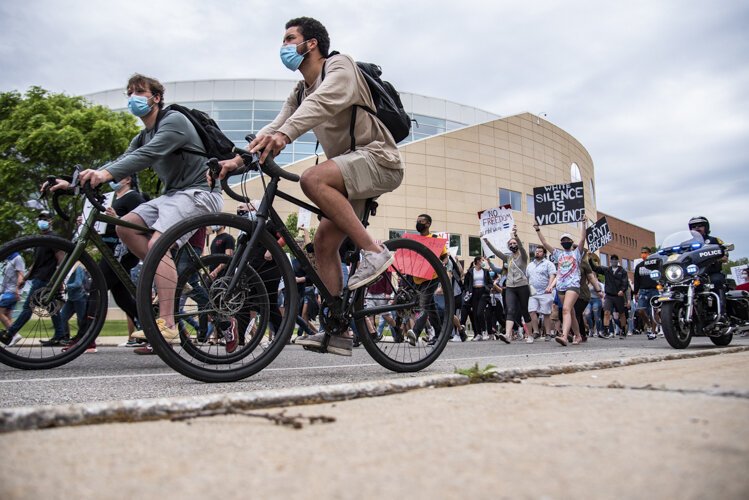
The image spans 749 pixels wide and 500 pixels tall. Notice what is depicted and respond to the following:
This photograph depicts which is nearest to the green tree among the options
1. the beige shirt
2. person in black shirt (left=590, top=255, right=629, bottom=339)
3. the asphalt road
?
person in black shirt (left=590, top=255, right=629, bottom=339)

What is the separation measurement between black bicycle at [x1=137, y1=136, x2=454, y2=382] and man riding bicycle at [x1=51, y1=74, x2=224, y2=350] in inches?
45.0

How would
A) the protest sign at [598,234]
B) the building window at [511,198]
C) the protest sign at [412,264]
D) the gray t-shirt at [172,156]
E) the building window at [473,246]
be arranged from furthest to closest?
the building window at [511,198]
the building window at [473,246]
the protest sign at [598,234]
the gray t-shirt at [172,156]
the protest sign at [412,264]

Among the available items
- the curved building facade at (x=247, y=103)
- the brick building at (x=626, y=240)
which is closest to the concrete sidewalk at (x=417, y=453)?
the curved building facade at (x=247, y=103)

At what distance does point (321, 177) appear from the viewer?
3.38 meters

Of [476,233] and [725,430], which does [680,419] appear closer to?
[725,430]

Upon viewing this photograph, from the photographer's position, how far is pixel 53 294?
13.0ft

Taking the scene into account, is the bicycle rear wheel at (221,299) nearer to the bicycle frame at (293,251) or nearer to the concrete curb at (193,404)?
the bicycle frame at (293,251)

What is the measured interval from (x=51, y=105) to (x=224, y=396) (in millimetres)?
28394

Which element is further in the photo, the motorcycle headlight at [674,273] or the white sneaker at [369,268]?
the motorcycle headlight at [674,273]

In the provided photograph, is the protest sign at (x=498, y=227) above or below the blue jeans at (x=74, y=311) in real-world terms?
above

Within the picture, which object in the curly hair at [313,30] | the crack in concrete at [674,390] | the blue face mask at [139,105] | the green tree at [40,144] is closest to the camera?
the crack in concrete at [674,390]

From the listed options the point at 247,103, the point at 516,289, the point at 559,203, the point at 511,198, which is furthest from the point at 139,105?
the point at 247,103

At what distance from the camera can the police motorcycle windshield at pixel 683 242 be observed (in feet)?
24.7

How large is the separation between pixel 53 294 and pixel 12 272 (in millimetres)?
302
